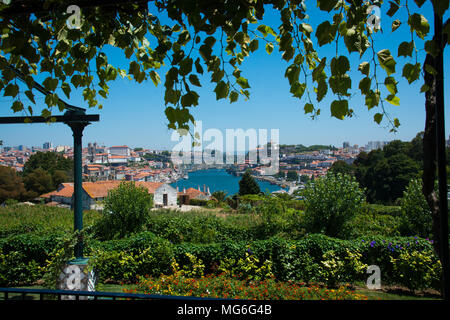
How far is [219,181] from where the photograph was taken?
83.7 ft

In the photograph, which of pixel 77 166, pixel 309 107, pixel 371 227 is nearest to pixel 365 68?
pixel 309 107

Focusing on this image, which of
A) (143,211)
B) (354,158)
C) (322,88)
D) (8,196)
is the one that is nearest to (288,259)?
(143,211)

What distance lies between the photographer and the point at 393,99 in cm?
96

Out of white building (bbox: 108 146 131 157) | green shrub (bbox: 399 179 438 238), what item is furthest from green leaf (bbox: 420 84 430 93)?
white building (bbox: 108 146 131 157)

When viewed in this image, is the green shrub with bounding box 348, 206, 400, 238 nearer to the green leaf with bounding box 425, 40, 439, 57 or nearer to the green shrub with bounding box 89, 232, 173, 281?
the green shrub with bounding box 89, 232, 173, 281

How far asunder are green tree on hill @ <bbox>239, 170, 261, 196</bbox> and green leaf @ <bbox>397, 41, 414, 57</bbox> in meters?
22.2

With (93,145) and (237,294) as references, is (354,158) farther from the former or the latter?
(93,145)

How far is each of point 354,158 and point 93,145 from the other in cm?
3753

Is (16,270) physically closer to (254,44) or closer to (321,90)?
(254,44)

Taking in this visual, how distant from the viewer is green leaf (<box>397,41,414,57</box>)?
0.90m

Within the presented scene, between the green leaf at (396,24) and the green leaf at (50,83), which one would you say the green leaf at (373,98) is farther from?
the green leaf at (50,83)

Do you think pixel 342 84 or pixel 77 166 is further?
pixel 77 166

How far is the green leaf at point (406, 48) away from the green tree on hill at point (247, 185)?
2217 cm

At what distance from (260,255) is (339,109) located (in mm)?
4911
